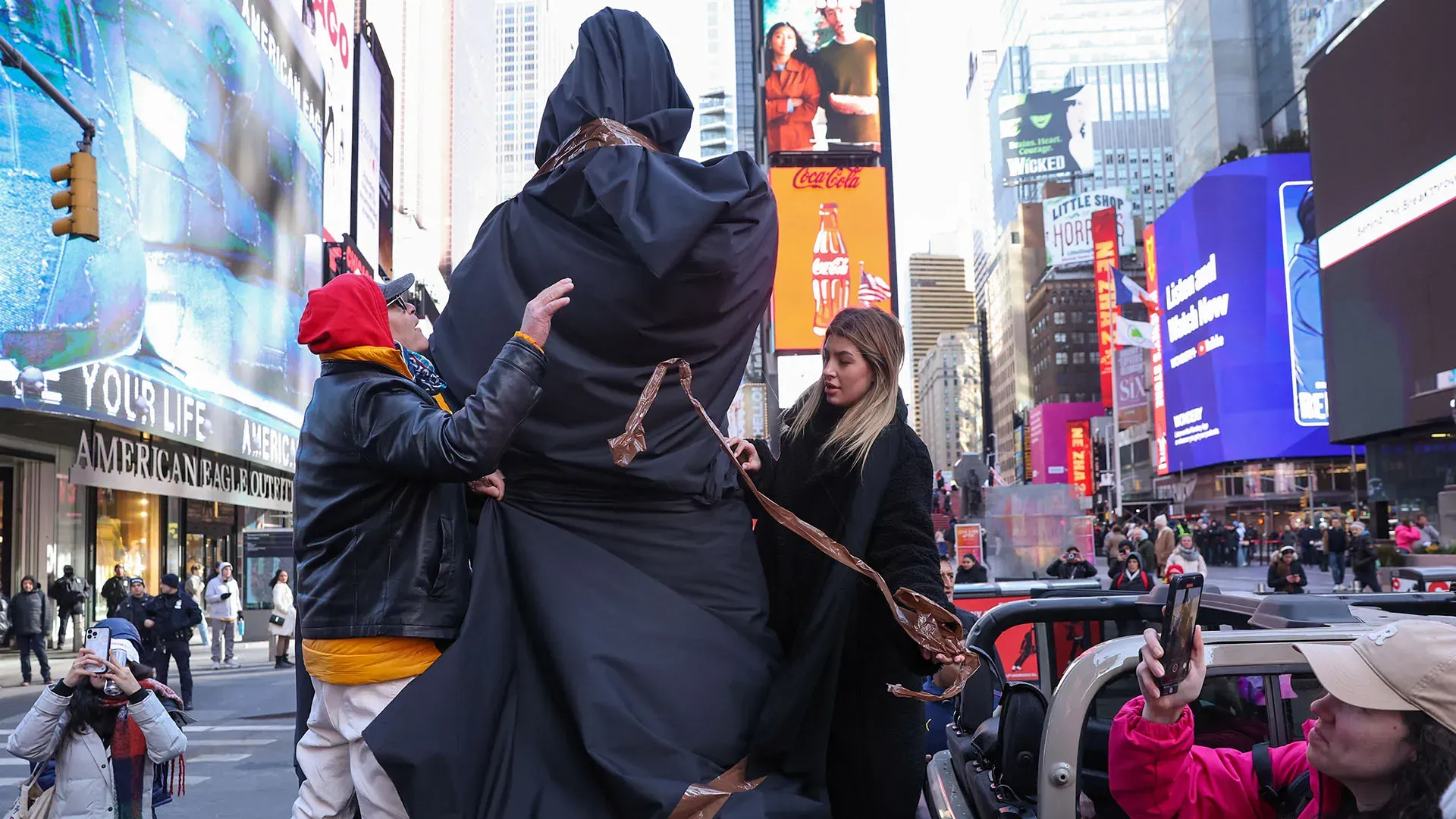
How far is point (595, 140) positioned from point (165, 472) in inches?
913

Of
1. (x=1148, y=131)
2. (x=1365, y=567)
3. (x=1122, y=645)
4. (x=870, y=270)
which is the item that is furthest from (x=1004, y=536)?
(x=1148, y=131)

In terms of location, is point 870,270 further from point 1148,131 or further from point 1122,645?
point 1148,131

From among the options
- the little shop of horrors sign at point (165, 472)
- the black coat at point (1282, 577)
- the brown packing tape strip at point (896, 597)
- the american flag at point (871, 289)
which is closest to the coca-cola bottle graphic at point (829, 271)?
the american flag at point (871, 289)

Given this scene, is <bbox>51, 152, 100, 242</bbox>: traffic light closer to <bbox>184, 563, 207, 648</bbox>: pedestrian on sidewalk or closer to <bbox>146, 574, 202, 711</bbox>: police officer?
<bbox>146, 574, 202, 711</bbox>: police officer

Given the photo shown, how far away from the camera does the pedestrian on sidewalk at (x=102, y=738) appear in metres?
5.16

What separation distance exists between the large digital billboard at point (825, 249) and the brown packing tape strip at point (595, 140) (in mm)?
36277

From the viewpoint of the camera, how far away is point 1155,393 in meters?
73.2

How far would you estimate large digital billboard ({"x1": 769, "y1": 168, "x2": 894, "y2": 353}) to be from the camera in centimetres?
4022

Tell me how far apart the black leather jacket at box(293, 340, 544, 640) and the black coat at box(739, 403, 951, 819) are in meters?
0.94

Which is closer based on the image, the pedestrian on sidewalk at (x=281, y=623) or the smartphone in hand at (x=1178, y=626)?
the smartphone in hand at (x=1178, y=626)

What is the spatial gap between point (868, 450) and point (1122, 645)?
90cm

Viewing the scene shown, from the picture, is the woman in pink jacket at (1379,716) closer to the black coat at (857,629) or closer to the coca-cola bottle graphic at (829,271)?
the black coat at (857,629)

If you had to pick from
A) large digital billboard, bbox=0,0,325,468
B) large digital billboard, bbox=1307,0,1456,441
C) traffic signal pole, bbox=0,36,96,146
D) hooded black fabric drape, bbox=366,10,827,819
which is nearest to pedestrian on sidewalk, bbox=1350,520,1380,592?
large digital billboard, bbox=1307,0,1456,441

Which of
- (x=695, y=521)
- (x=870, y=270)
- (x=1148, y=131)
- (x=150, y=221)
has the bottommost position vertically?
(x=695, y=521)
